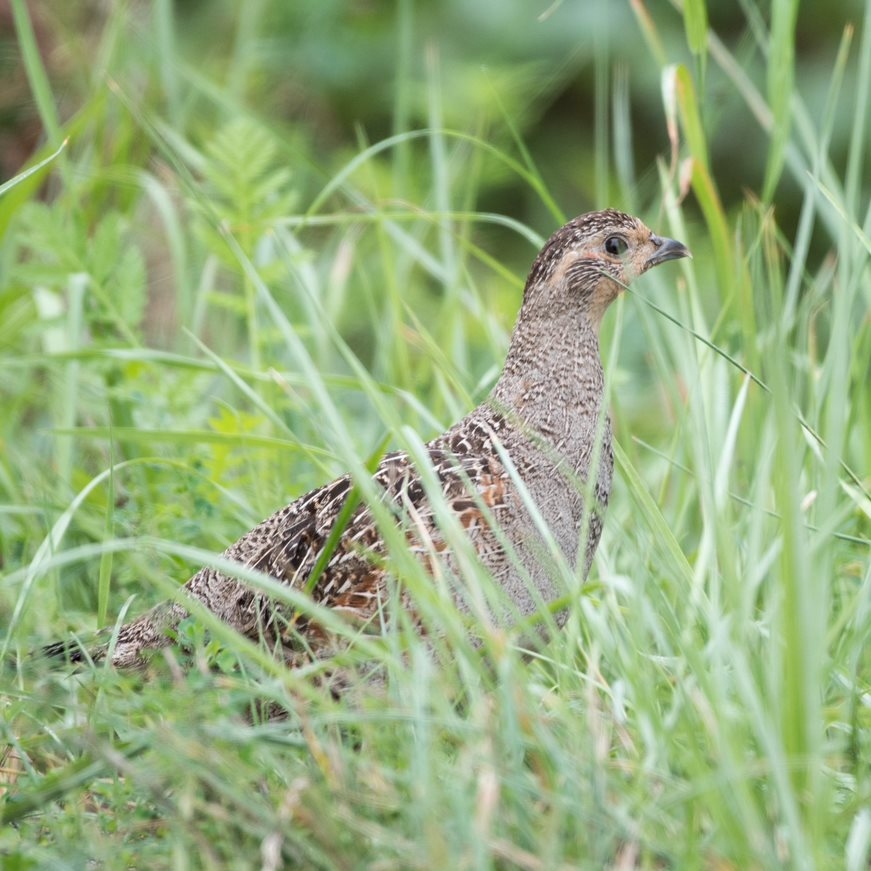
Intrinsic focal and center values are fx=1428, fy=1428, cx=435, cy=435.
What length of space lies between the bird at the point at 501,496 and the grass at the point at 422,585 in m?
0.13

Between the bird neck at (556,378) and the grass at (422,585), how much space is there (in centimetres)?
12

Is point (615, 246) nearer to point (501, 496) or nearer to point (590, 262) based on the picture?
point (590, 262)

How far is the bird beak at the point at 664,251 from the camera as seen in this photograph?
3867mm

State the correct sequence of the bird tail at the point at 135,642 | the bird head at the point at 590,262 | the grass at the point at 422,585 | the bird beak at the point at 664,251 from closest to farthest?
the grass at the point at 422,585 < the bird tail at the point at 135,642 < the bird head at the point at 590,262 < the bird beak at the point at 664,251

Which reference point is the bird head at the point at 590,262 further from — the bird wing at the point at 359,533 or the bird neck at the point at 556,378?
the bird wing at the point at 359,533

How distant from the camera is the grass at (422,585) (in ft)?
7.70

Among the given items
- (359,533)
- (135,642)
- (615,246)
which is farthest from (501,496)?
(135,642)

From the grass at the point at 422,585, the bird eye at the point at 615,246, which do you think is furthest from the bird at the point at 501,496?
the grass at the point at 422,585

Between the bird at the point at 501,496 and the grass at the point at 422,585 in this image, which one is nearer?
the grass at the point at 422,585

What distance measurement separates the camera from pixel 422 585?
2668mm

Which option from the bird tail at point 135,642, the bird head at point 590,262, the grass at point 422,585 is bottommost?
the bird tail at point 135,642

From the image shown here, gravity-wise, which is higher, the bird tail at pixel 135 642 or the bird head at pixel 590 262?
the bird head at pixel 590 262

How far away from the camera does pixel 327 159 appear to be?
8016mm

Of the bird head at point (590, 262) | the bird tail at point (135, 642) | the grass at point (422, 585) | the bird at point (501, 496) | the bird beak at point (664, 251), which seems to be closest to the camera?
the grass at point (422, 585)
